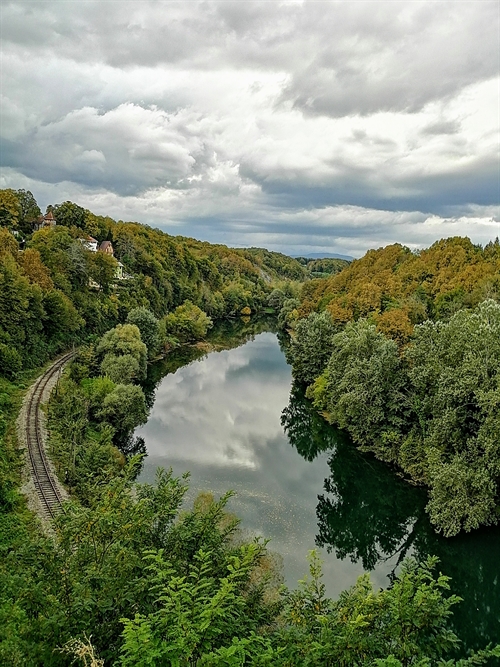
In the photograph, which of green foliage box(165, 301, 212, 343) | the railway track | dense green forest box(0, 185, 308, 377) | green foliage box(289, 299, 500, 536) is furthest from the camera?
green foliage box(165, 301, 212, 343)

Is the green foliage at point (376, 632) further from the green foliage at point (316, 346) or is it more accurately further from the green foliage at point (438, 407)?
the green foliage at point (316, 346)

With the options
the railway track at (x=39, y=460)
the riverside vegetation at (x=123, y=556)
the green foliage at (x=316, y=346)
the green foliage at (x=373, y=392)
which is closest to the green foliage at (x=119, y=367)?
the riverside vegetation at (x=123, y=556)

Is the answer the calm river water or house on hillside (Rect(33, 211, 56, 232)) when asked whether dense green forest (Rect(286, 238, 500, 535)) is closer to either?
the calm river water

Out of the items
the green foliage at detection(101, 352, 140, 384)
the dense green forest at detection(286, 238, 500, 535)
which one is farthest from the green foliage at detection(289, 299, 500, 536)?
the green foliage at detection(101, 352, 140, 384)

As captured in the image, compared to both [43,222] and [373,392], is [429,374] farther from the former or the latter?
[43,222]

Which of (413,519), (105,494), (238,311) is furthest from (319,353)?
(238,311)
